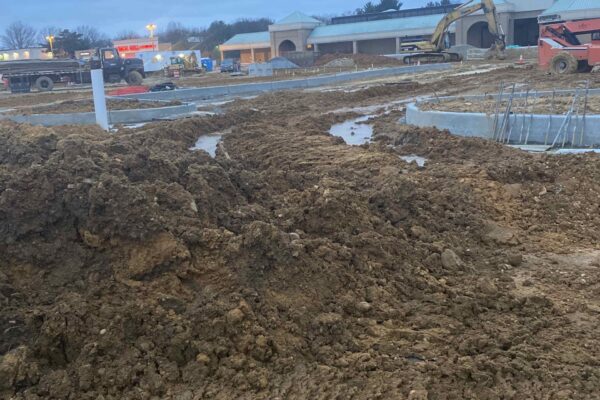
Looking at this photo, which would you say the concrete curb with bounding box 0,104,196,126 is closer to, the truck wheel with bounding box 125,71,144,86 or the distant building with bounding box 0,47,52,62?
the truck wheel with bounding box 125,71,144,86

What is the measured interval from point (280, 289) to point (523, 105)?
38.0 feet

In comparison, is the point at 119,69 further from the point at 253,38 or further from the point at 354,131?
the point at 253,38

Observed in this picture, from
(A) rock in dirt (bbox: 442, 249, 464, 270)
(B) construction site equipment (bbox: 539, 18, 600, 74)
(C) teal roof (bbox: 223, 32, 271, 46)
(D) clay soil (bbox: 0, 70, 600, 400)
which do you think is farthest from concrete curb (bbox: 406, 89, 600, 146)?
(C) teal roof (bbox: 223, 32, 271, 46)

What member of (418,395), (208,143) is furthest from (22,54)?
(418,395)

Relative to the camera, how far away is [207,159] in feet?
26.6

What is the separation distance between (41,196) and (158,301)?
1643 millimetres

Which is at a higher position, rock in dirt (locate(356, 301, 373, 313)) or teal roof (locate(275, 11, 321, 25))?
teal roof (locate(275, 11, 321, 25))

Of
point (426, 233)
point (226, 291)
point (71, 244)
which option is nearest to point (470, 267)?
point (426, 233)

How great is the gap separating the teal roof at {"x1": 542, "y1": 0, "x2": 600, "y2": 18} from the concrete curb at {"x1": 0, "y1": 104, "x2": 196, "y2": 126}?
4164 cm

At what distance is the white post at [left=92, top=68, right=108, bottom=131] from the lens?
13906 millimetres

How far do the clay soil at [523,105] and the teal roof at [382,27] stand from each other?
155 feet

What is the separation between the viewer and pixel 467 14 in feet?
115

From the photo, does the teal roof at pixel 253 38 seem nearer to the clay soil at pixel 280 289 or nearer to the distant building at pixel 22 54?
the distant building at pixel 22 54

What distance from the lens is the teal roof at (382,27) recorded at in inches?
2418
